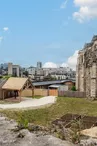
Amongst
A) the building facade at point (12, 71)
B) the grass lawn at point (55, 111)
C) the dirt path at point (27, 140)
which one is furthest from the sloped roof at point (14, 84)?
the building facade at point (12, 71)

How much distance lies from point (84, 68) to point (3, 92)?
17.8 m

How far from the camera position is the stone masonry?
4144cm

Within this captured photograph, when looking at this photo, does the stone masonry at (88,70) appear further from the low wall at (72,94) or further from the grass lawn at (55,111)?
A: the grass lawn at (55,111)

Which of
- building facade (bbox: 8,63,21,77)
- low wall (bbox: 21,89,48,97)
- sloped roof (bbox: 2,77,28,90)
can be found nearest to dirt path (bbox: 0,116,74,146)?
sloped roof (bbox: 2,77,28,90)

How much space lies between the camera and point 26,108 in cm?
3067

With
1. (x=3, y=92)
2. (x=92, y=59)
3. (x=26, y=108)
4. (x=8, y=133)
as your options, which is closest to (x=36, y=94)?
(x=3, y=92)

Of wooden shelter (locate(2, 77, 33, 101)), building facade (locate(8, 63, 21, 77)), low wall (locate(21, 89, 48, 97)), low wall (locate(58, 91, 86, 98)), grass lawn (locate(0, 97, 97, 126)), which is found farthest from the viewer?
building facade (locate(8, 63, 21, 77))

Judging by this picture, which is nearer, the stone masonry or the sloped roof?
the sloped roof

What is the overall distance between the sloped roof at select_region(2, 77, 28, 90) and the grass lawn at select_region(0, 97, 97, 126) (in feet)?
19.3

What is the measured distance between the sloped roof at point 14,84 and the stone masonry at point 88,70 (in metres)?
11.6

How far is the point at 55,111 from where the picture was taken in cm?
3088

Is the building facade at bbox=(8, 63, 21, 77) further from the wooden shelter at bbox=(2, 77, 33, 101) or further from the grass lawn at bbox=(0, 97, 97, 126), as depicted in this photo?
the grass lawn at bbox=(0, 97, 97, 126)

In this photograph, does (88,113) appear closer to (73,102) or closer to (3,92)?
(73,102)

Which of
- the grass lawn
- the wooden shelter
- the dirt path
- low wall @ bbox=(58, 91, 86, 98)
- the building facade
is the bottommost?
the grass lawn
